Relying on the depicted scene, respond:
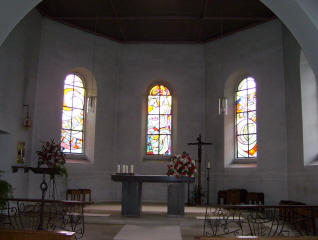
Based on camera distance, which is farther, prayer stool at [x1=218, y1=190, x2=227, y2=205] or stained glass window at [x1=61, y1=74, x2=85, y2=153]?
stained glass window at [x1=61, y1=74, x2=85, y2=153]

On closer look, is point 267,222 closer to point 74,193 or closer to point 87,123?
point 74,193

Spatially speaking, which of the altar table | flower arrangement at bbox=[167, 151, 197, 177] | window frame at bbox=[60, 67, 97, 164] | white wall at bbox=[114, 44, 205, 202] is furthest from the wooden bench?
flower arrangement at bbox=[167, 151, 197, 177]

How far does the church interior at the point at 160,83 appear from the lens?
35.0 ft

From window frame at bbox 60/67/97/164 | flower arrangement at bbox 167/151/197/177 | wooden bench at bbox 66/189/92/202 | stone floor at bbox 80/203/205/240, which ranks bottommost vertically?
stone floor at bbox 80/203/205/240

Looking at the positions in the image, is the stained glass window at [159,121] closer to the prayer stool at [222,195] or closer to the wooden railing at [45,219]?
the prayer stool at [222,195]

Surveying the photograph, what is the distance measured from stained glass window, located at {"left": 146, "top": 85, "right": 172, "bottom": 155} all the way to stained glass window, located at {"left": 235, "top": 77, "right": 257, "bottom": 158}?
273 centimetres

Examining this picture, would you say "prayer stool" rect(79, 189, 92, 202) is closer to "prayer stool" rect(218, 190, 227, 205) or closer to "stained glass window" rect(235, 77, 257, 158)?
"prayer stool" rect(218, 190, 227, 205)

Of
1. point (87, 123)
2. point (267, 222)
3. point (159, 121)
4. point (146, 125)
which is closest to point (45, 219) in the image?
point (87, 123)

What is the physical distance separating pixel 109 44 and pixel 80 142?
3.95 metres

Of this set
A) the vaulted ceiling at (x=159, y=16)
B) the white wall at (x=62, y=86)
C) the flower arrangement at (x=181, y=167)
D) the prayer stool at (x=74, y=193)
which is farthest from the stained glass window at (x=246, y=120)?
the prayer stool at (x=74, y=193)

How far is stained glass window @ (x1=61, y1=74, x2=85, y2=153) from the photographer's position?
1336 centimetres

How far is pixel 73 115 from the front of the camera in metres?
13.6

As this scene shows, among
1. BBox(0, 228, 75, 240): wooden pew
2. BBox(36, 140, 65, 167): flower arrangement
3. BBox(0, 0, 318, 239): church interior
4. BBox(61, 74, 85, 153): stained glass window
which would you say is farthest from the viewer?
BBox(61, 74, 85, 153): stained glass window

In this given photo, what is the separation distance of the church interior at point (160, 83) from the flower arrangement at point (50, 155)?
50 centimetres
